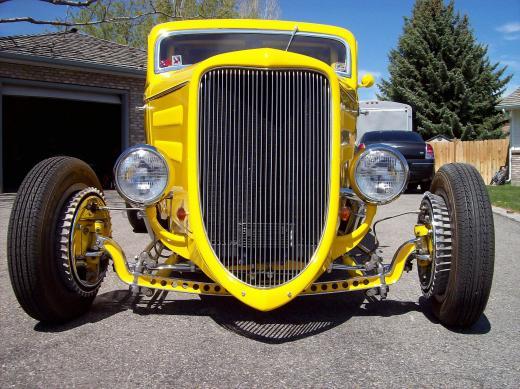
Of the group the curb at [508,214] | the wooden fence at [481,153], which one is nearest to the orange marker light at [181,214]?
the curb at [508,214]

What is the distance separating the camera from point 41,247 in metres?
3.11

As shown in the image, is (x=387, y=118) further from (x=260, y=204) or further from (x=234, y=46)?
(x=260, y=204)

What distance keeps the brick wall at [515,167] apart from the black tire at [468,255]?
16027 mm

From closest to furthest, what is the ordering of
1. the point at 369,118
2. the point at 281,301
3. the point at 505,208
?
1. the point at 281,301
2. the point at 505,208
3. the point at 369,118

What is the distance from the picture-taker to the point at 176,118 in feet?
12.2

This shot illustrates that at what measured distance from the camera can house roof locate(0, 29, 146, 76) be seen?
13.1 m

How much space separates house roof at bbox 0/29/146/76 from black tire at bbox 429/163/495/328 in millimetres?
12009

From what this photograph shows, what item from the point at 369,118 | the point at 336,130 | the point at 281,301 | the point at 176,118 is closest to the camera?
the point at 281,301

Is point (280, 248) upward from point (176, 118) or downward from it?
downward

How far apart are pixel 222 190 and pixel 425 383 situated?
59.1 inches

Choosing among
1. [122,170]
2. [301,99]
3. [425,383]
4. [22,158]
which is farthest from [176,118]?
[22,158]

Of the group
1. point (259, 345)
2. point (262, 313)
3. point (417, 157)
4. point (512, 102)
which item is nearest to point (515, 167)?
point (512, 102)

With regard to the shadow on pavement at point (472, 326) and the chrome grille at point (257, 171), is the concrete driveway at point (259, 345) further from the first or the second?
the chrome grille at point (257, 171)

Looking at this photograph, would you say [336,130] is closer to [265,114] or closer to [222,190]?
[265,114]
